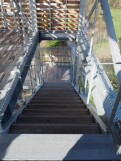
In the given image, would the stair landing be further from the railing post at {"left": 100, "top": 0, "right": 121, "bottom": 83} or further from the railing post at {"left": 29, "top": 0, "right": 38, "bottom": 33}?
the railing post at {"left": 29, "top": 0, "right": 38, "bottom": 33}

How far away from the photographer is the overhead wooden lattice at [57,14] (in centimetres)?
399

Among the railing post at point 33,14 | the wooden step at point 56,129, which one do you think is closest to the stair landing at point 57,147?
the wooden step at point 56,129

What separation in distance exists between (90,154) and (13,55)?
5.79 feet

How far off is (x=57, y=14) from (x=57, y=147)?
11.6ft

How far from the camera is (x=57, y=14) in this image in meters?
4.23

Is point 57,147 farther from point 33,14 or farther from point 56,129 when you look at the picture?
point 33,14

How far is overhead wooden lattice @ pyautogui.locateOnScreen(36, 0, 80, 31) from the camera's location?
13.1ft

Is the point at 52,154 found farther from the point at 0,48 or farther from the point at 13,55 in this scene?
the point at 0,48

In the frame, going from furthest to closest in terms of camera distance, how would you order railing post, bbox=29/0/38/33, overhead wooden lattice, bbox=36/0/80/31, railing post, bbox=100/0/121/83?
overhead wooden lattice, bbox=36/0/80/31 < railing post, bbox=29/0/38/33 < railing post, bbox=100/0/121/83

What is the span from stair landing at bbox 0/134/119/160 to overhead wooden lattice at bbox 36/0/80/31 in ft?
10.7

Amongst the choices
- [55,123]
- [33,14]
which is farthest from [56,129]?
[33,14]

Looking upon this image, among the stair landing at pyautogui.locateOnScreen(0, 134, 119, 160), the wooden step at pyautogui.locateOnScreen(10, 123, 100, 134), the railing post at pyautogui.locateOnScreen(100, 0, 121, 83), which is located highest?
the railing post at pyautogui.locateOnScreen(100, 0, 121, 83)

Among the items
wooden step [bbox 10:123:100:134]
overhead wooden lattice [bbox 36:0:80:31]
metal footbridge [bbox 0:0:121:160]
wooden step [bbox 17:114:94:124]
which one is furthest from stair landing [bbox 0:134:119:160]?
overhead wooden lattice [bbox 36:0:80:31]

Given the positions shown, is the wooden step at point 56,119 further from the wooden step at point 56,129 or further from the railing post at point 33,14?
the railing post at point 33,14
